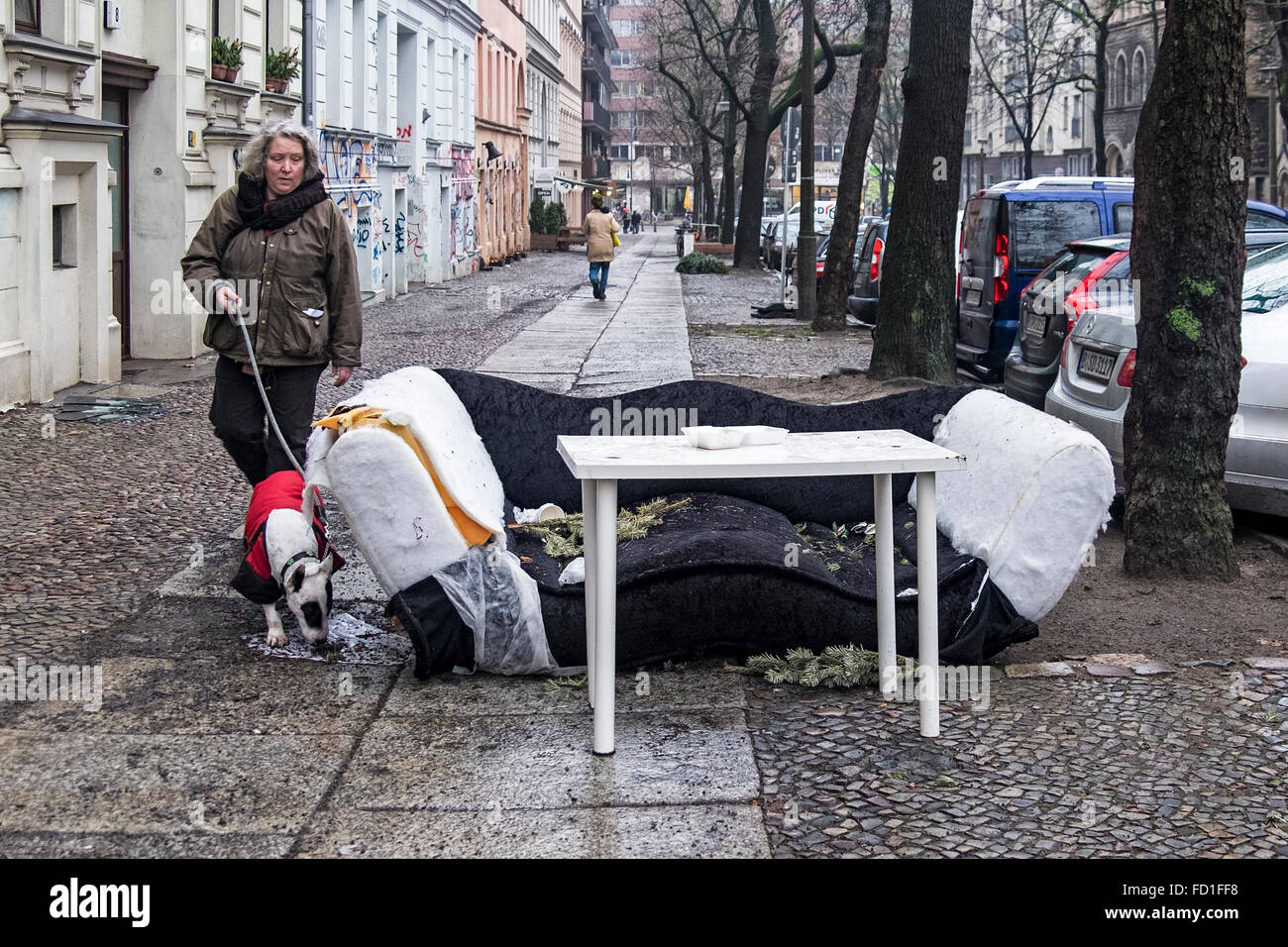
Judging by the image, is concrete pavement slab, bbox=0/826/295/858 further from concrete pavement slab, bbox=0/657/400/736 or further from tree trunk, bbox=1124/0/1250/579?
tree trunk, bbox=1124/0/1250/579

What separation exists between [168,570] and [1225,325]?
4.62 meters

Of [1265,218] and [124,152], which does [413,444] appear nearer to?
[124,152]

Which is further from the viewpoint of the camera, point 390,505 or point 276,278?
point 276,278

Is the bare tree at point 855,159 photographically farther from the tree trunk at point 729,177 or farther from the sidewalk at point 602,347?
the tree trunk at point 729,177

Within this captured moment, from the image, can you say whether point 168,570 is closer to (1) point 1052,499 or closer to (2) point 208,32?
(1) point 1052,499

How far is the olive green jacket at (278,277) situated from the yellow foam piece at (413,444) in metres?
1.22

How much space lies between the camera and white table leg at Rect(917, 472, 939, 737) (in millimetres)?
4652

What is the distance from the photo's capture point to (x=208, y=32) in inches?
623

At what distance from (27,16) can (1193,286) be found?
371 inches

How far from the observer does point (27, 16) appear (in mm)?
12062

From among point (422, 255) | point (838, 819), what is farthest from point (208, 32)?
point (422, 255)

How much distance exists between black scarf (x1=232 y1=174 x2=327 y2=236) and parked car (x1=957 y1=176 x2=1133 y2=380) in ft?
30.5

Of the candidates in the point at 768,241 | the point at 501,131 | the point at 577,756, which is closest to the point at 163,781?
the point at 577,756

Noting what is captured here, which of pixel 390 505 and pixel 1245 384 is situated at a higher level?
pixel 1245 384
